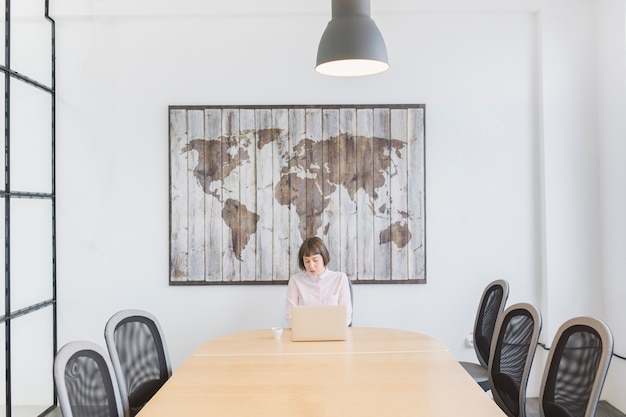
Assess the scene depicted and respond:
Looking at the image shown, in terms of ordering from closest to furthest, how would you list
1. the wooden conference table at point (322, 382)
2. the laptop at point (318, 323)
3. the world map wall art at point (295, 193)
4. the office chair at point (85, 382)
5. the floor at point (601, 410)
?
the office chair at point (85, 382) < the wooden conference table at point (322, 382) < the laptop at point (318, 323) < the floor at point (601, 410) < the world map wall art at point (295, 193)

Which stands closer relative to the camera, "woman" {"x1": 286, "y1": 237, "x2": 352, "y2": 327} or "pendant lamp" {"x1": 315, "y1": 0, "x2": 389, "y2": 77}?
"pendant lamp" {"x1": 315, "y1": 0, "x2": 389, "y2": 77}

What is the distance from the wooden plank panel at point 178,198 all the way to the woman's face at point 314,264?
1.05m

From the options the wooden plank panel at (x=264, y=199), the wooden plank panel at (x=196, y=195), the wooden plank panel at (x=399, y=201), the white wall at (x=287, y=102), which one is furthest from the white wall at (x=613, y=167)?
the wooden plank panel at (x=196, y=195)

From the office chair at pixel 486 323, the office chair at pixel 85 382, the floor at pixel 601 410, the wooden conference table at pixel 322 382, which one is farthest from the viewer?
the floor at pixel 601 410

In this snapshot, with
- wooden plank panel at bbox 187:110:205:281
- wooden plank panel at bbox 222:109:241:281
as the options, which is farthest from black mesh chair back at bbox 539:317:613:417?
wooden plank panel at bbox 187:110:205:281

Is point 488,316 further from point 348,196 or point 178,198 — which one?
point 178,198

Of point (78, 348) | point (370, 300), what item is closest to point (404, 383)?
point (78, 348)

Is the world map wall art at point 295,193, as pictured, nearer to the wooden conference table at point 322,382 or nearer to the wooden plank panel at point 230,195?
the wooden plank panel at point 230,195

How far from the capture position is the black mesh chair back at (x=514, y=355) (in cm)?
252

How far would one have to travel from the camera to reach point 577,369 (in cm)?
208

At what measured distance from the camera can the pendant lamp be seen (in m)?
2.62

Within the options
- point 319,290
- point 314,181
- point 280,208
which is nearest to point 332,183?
point 314,181

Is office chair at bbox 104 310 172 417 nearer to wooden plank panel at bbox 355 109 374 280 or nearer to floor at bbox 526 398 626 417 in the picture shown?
wooden plank panel at bbox 355 109 374 280

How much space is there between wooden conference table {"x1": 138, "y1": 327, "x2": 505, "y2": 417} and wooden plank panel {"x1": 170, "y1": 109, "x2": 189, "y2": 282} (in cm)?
124
